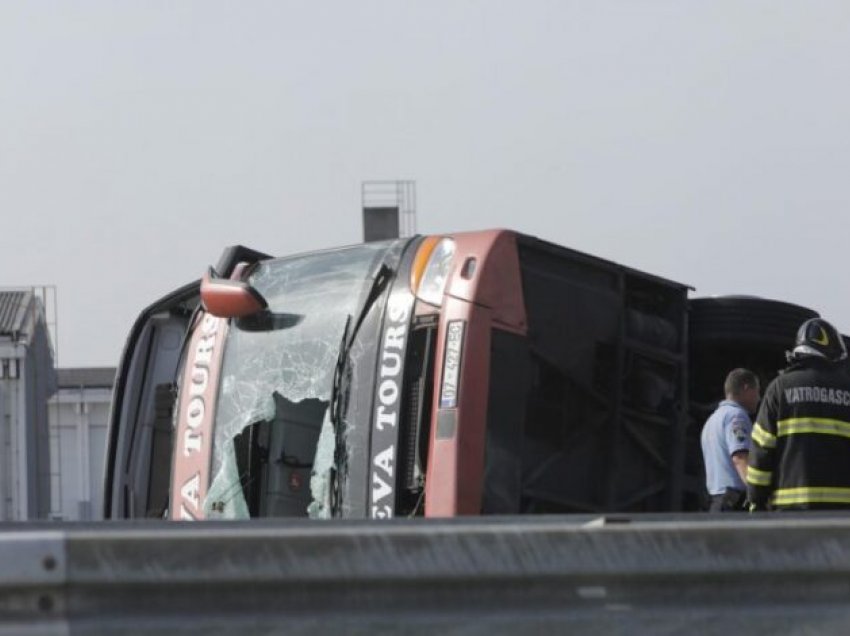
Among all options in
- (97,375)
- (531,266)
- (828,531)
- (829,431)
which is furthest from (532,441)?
(97,375)

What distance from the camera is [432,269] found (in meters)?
7.58

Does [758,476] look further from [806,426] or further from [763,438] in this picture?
[806,426]

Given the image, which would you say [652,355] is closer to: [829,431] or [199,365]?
[829,431]

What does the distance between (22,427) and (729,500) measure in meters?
8.34

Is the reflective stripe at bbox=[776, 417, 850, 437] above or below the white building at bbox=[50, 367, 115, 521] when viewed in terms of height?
above

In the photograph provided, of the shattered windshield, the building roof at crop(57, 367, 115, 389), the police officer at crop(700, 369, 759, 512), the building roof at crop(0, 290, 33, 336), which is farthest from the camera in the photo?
the building roof at crop(57, 367, 115, 389)

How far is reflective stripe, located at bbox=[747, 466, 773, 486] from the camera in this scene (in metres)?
7.21

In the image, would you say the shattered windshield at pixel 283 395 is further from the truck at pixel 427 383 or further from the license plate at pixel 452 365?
the license plate at pixel 452 365

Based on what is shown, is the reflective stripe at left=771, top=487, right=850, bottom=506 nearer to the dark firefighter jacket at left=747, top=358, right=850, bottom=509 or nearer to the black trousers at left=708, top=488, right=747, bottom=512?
the dark firefighter jacket at left=747, top=358, right=850, bottom=509

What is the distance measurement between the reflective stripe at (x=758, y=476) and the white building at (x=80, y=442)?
47.8ft

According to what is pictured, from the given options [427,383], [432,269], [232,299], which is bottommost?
[427,383]

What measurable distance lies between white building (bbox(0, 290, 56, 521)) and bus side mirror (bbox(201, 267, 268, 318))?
7.19 m

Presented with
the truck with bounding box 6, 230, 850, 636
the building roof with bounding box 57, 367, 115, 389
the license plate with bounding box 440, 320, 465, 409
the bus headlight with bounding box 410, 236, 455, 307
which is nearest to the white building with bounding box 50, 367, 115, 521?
the building roof with bounding box 57, 367, 115, 389

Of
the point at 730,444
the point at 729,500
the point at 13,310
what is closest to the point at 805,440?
the point at 730,444
